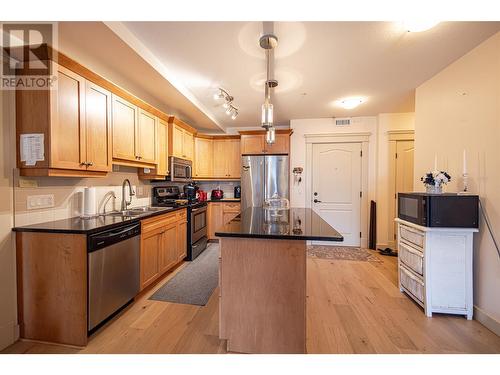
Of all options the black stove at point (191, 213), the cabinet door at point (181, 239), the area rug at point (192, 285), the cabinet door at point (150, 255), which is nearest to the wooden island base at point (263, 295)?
the area rug at point (192, 285)

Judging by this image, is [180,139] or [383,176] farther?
[383,176]

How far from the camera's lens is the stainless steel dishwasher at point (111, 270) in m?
1.73

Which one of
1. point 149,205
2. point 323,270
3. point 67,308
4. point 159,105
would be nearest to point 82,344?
point 67,308

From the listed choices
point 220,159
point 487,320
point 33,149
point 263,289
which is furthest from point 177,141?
point 487,320

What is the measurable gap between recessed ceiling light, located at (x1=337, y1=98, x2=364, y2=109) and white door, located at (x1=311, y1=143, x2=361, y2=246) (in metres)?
0.96

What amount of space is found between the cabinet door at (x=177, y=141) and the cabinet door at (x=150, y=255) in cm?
145

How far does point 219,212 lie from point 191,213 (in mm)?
1053

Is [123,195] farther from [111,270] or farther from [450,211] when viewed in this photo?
[450,211]

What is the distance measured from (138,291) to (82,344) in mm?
645

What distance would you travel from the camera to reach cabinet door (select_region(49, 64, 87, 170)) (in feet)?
5.69

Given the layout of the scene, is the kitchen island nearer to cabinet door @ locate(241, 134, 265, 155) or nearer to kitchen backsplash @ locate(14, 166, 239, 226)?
kitchen backsplash @ locate(14, 166, 239, 226)

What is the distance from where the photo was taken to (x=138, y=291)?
90.7 inches

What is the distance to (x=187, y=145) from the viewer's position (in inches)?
163

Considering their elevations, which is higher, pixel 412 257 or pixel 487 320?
pixel 412 257
